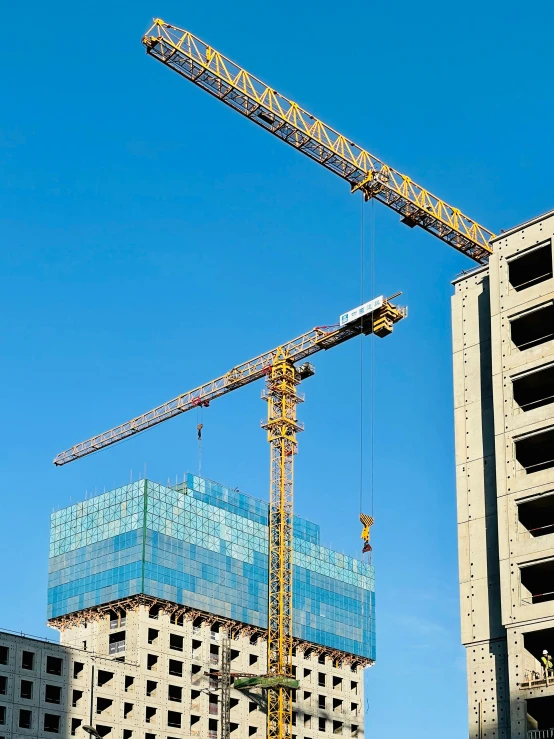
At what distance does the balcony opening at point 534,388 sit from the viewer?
2928 inches

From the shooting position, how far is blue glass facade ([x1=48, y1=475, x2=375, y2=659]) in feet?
575

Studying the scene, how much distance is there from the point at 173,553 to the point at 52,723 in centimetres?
3480

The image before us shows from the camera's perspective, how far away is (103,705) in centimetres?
15850

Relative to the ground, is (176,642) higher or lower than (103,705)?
higher

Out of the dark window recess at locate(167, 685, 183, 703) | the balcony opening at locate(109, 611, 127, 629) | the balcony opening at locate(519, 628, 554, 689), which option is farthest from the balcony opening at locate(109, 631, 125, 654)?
the balcony opening at locate(519, 628, 554, 689)

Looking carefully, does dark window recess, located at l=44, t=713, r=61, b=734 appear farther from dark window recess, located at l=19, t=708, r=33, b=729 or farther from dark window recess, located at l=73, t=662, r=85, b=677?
dark window recess, located at l=73, t=662, r=85, b=677

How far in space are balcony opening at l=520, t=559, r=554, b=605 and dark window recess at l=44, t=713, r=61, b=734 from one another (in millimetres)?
87622

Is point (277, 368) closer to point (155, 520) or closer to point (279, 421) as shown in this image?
point (279, 421)

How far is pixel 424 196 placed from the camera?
455ft

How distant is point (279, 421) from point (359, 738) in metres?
53.5

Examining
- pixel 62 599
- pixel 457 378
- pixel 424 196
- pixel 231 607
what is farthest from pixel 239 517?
pixel 457 378

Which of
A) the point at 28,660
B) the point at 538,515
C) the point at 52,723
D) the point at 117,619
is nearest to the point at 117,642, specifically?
the point at 117,619

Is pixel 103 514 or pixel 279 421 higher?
pixel 279 421

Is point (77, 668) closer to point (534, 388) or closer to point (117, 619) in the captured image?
point (117, 619)
